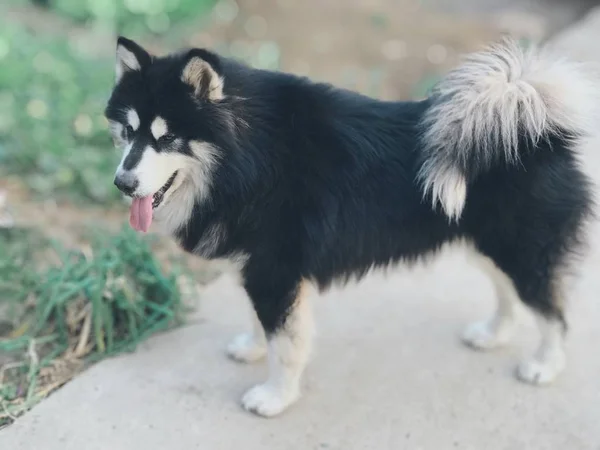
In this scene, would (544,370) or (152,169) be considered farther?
(544,370)

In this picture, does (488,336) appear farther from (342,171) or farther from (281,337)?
(342,171)

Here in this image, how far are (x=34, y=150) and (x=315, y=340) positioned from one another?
8.19 ft

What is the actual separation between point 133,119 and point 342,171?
765mm

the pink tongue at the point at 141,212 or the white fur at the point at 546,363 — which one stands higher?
the pink tongue at the point at 141,212

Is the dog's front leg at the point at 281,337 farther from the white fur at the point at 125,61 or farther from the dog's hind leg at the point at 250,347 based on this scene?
the white fur at the point at 125,61

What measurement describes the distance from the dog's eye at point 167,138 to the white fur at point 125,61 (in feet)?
0.92

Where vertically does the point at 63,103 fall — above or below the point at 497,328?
above

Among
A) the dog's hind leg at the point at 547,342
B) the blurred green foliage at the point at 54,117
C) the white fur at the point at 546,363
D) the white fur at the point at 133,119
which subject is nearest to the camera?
the white fur at the point at 133,119

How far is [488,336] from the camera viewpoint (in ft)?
10.0

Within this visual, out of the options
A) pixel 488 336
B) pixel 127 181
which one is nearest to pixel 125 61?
pixel 127 181

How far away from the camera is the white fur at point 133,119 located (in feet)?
7.53

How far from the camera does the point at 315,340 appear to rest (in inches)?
123

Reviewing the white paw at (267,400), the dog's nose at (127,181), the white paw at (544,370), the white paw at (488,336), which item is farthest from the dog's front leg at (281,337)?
the white paw at (544,370)

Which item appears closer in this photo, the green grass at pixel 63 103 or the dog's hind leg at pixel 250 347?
the dog's hind leg at pixel 250 347
